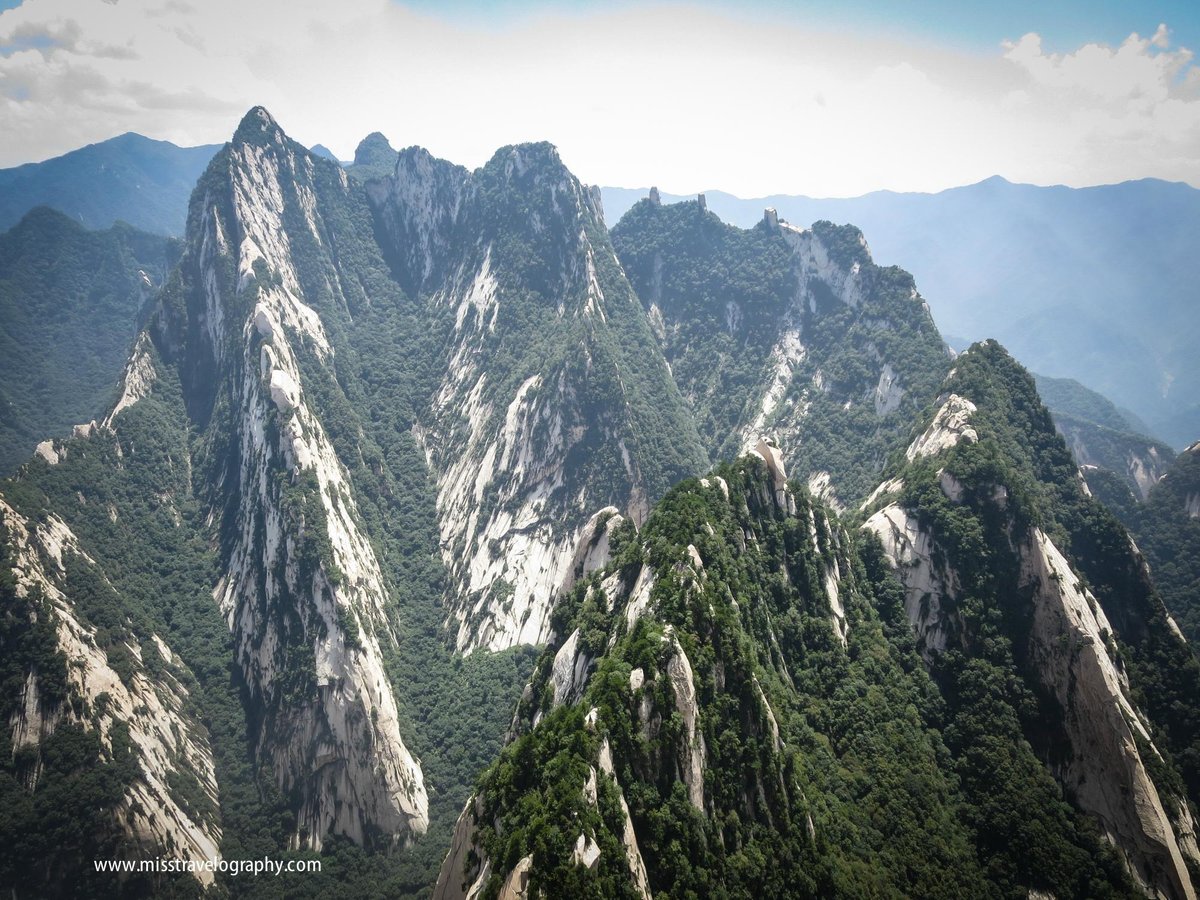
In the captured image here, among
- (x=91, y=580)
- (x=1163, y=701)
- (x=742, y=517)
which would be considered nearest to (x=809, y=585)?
(x=742, y=517)

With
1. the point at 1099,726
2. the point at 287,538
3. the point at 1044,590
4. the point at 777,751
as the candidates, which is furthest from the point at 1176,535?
the point at 287,538

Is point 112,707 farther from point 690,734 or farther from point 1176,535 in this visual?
point 1176,535

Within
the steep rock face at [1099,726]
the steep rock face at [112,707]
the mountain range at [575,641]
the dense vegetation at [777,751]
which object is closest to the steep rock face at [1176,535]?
the mountain range at [575,641]

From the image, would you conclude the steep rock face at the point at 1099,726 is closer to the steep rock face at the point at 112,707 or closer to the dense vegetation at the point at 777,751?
the dense vegetation at the point at 777,751

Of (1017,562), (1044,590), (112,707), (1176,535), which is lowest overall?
(112,707)

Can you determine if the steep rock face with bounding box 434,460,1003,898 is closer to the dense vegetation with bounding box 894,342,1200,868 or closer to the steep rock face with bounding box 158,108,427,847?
the dense vegetation with bounding box 894,342,1200,868
